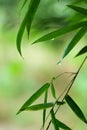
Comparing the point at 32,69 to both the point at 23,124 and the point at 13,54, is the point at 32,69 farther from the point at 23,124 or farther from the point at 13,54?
the point at 23,124

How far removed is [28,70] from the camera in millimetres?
2756

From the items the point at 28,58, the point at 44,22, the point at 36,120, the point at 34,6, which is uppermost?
the point at 34,6

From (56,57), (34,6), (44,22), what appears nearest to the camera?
(34,6)

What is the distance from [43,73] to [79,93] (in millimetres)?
438

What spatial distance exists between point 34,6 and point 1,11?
1.84 metres

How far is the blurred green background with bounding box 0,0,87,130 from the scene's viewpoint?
2.35 meters

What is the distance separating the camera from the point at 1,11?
2588mm

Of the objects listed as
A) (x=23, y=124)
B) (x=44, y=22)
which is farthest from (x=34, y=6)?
(x=23, y=124)

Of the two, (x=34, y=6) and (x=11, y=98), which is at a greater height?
(x=34, y=6)

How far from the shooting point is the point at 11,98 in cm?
265

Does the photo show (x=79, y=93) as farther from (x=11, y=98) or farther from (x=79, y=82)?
(x=11, y=98)

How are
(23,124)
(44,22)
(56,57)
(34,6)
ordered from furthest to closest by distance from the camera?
(56,57) → (23,124) → (44,22) → (34,6)

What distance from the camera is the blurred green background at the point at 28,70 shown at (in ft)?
7.72

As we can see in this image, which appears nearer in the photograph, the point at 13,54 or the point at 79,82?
the point at 79,82
